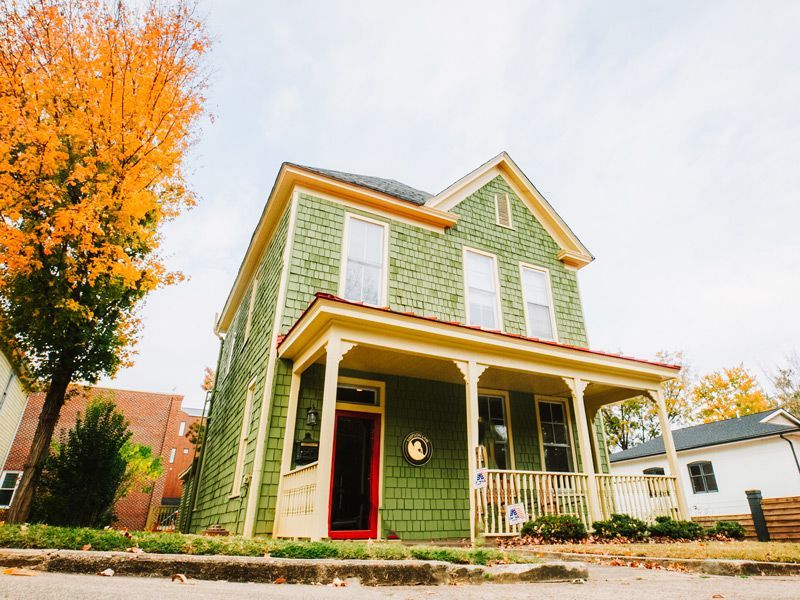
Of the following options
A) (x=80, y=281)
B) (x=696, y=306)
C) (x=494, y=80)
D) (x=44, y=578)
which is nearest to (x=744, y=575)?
(x=44, y=578)

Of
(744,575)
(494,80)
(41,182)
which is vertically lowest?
(744,575)

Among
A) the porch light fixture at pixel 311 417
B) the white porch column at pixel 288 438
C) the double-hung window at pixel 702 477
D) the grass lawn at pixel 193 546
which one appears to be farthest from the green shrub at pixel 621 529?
the double-hung window at pixel 702 477

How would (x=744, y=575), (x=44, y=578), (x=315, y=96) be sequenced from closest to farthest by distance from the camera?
(x=44, y=578) → (x=744, y=575) → (x=315, y=96)

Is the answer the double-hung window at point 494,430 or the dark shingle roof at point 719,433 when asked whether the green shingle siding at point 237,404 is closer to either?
the double-hung window at point 494,430

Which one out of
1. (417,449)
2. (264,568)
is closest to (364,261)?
(417,449)

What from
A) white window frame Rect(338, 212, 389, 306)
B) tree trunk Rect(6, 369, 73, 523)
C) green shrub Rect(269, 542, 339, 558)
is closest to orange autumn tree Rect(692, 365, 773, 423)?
white window frame Rect(338, 212, 389, 306)

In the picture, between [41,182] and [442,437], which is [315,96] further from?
[442,437]

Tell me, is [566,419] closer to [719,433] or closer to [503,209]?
[503,209]

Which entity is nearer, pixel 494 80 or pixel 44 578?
pixel 44 578

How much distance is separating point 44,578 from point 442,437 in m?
6.84

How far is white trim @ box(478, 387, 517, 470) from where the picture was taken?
924 cm

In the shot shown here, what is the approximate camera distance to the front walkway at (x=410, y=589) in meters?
2.20

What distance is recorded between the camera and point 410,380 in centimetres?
865

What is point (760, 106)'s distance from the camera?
15531 millimetres
